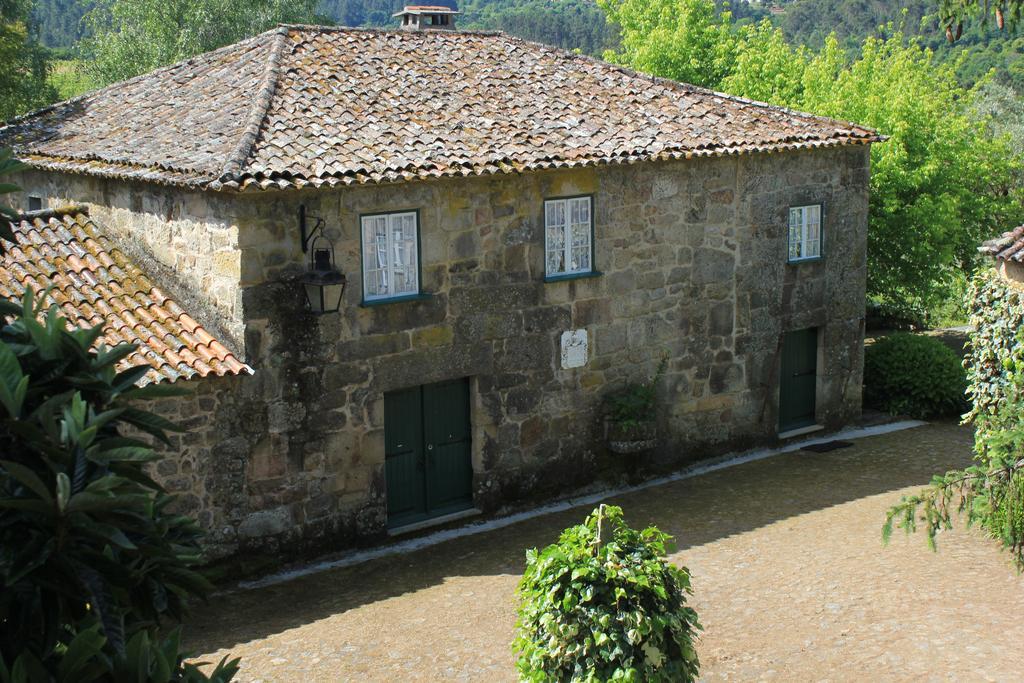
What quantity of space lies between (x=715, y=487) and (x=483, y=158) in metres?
5.20

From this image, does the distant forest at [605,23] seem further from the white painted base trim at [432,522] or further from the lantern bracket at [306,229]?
the lantern bracket at [306,229]

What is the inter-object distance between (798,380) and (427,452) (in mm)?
6233

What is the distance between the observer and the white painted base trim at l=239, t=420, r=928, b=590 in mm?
12453

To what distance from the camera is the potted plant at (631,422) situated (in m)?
14.5

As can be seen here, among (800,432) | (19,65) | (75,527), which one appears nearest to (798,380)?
(800,432)

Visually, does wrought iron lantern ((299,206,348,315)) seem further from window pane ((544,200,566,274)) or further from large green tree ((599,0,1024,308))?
large green tree ((599,0,1024,308))

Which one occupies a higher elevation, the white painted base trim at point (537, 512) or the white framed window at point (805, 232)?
the white framed window at point (805, 232)

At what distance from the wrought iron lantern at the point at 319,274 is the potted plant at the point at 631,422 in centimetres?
409

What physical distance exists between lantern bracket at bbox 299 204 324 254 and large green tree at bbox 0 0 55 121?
519 inches

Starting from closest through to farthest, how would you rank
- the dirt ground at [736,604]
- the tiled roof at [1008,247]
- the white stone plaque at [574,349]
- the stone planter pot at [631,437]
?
the dirt ground at [736,604] < the tiled roof at [1008,247] < the white stone plaque at [574,349] < the stone planter pot at [631,437]

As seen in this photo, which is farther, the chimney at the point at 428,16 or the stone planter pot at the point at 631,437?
the chimney at the point at 428,16

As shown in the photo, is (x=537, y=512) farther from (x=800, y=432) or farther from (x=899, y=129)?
(x=899, y=129)

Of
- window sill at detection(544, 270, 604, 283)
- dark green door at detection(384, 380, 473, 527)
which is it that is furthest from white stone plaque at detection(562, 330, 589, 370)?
dark green door at detection(384, 380, 473, 527)

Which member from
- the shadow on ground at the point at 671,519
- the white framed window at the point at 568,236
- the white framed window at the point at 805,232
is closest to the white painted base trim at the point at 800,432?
the shadow on ground at the point at 671,519
